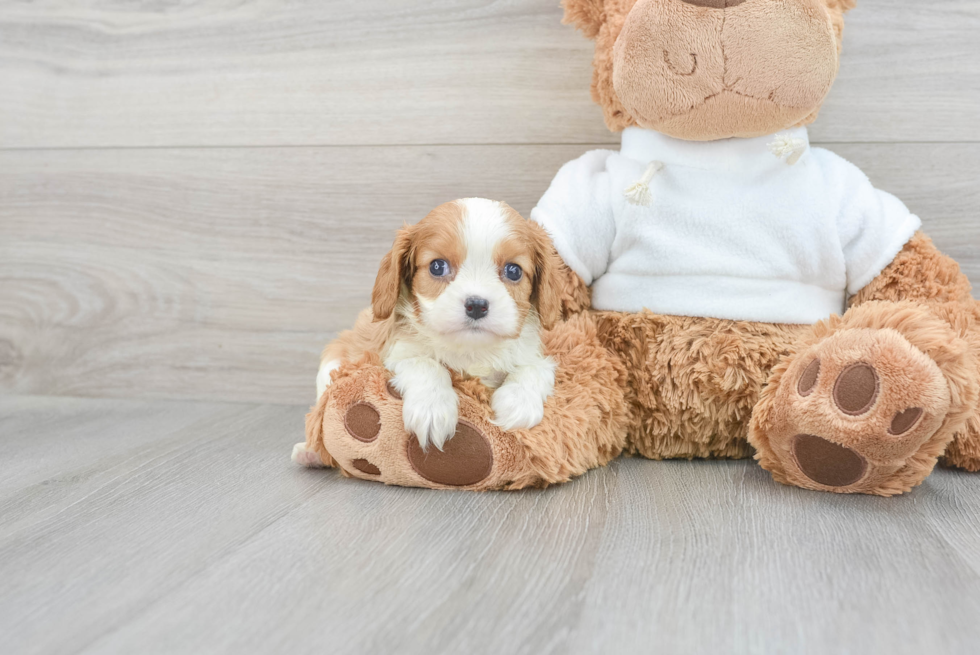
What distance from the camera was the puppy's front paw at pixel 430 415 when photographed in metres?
0.89

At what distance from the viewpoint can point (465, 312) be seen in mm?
864

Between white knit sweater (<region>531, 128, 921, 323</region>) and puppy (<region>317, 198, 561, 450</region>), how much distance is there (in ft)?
0.39

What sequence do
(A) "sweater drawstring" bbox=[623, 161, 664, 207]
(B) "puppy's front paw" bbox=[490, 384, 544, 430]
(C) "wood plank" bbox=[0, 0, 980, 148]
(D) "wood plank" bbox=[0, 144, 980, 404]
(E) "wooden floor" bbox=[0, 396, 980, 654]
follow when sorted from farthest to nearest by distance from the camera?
(D) "wood plank" bbox=[0, 144, 980, 404] → (C) "wood plank" bbox=[0, 0, 980, 148] → (A) "sweater drawstring" bbox=[623, 161, 664, 207] → (B) "puppy's front paw" bbox=[490, 384, 544, 430] → (E) "wooden floor" bbox=[0, 396, 980, 654]

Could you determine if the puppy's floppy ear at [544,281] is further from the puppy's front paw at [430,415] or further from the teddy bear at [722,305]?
the puppy's front paw at [430,415]

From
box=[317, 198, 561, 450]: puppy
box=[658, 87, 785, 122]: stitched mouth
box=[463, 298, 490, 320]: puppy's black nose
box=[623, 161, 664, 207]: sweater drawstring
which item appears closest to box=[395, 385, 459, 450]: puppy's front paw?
box=[317, 198, 561, 450]: puppy

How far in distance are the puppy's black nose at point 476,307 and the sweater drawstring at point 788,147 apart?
1.50ft

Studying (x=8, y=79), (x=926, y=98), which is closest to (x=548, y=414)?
(x=926, y=98)

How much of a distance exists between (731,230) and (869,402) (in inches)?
12.6

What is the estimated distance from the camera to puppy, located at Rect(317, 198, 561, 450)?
89 centimetres

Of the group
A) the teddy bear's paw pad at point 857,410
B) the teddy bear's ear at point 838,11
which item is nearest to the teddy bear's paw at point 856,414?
the teddy bear's paw pad at point 857,410

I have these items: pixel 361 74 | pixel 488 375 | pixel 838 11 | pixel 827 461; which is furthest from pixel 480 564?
pixel 361 74

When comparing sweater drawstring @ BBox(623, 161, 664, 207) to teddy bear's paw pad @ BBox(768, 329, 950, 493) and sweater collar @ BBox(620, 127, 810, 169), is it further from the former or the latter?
teddy bear's paw pad @ BBox(768, 329, 950, 493)

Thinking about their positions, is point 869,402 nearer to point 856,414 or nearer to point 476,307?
point 856,414

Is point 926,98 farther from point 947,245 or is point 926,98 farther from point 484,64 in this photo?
point 484,64
